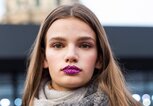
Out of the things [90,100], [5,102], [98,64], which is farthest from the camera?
[5,102]

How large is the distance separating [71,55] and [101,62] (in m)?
0.15

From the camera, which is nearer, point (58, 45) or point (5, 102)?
point (58, 45)

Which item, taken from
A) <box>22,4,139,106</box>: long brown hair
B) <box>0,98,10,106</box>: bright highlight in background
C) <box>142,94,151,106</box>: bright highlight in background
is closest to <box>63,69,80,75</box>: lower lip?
<box>22,4,139,106</box>: long brown hair

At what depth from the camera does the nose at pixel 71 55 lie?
1605 millimetres

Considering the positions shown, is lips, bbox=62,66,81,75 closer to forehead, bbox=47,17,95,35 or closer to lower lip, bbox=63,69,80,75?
lower lip, bbox=63,69,80,75

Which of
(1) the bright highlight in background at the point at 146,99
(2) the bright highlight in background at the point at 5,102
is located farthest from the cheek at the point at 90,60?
(2) the bright highlight in background at the point at 5,102

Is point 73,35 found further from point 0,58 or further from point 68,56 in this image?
point 0,58

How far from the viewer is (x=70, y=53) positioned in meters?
1.61

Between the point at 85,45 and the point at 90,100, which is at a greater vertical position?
the point at 85,45

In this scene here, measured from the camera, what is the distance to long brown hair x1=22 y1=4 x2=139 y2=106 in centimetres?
168

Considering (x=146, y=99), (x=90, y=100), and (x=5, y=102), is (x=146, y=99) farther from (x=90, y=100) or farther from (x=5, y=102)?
(x=90, y=100)

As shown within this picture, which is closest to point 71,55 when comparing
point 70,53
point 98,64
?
point 70,53

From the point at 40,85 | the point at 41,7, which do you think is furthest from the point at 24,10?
the point at 40,85

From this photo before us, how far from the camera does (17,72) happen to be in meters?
12.6
